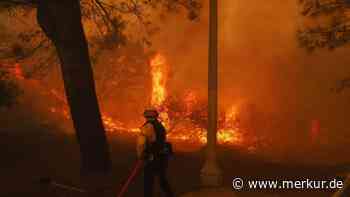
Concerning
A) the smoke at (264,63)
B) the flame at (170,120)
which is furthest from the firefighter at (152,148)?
the smoke at (264,63)

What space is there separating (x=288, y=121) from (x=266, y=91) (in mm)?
1670

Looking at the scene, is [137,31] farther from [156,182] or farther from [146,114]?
[146,114]

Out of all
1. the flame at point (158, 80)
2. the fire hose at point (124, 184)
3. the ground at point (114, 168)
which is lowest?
the ground at point (114, 168)

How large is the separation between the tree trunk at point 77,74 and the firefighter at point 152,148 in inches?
83.8

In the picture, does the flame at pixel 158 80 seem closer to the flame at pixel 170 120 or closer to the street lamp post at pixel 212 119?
the flame at pixel 170 120

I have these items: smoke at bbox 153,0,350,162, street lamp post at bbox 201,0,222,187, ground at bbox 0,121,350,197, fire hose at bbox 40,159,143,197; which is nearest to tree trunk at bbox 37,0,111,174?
ground at bbox 0,121,350,197

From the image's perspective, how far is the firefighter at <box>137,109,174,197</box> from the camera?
255 inches

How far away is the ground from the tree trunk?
21.1 inches

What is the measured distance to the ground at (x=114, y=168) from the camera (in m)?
7.69

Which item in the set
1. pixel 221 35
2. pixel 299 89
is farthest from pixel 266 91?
pixel 221 35

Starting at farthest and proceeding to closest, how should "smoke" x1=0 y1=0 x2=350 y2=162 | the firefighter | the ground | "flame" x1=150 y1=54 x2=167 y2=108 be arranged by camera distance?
"smoke" x1=0 y1=0 x2=350 y2=162, "flame" x1=150 y1=54 x2=167 y2=108, the ground, the firefighter

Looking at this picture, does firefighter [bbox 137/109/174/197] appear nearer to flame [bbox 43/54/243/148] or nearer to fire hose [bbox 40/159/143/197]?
fire hose [bbox 40/159/143/197]

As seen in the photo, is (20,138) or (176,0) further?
(20,138)

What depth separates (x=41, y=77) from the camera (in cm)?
1873
